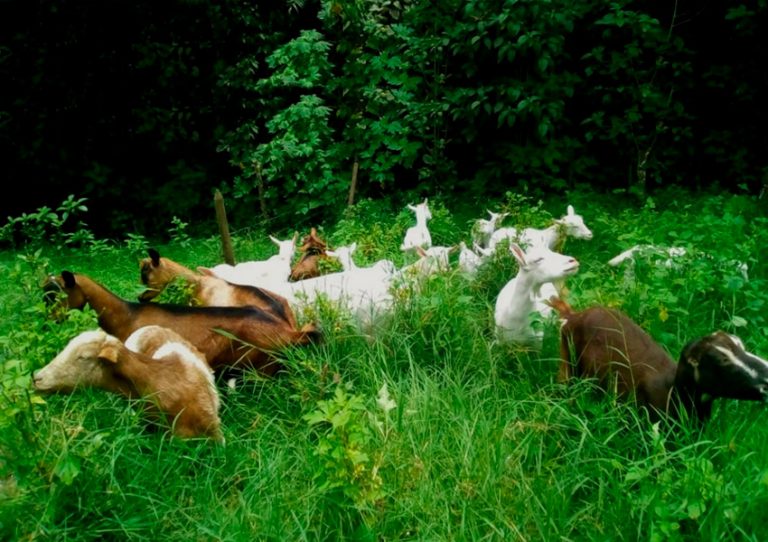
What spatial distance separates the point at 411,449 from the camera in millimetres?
3182

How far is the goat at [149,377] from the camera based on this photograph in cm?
329

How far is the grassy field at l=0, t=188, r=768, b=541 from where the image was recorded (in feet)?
9.21

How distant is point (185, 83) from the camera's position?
36.9 feet

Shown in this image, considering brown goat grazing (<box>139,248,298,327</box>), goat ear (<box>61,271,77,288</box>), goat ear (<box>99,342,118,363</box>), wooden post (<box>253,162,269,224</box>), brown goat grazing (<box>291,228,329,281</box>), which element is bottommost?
wooden post (<box>253,162,269,224</box>)

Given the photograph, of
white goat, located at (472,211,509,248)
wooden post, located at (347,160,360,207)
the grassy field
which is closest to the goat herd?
the grassy field

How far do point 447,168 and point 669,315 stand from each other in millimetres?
5141

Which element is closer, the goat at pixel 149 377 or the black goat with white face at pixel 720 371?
the black goat with white face at pixel 720 371

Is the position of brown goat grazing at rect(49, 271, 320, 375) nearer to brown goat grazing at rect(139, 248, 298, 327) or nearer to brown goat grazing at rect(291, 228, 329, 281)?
brown goat grazing at rect(139, 248, 298, 327)

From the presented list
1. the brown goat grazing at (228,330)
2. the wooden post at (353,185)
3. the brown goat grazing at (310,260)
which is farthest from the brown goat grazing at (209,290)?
the wooden post at (353,185)

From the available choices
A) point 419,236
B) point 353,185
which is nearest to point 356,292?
point 419,236

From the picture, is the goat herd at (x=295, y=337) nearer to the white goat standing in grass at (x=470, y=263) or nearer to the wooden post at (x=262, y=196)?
the white goat standing in grass at (x=470, y=263)

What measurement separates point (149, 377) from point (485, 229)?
12.2 feet

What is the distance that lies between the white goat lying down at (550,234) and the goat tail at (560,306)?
1226 mm

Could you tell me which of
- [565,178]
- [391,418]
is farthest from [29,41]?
[391,418]
